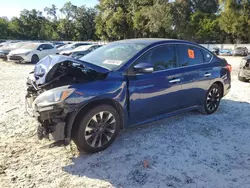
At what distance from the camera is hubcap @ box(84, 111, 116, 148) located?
344cm

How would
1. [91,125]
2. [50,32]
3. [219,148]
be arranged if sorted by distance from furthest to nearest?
[50,32]
[219,148]
[91,125]

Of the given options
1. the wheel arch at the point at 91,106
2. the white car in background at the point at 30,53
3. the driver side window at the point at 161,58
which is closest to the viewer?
the wheel arch at the point at 91,106

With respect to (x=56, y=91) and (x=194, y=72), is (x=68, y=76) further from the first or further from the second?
(x=194, y=72)

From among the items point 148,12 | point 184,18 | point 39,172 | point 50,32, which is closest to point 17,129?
point 39,172

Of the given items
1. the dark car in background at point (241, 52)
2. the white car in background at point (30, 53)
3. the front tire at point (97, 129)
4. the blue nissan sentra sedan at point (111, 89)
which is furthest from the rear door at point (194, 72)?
the dark car in background at point (241, 52)

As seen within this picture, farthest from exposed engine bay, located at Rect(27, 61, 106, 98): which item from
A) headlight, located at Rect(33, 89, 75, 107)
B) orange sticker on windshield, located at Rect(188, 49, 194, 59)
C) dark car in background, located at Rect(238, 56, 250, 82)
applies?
dark car in background, located at Rect(238, 56, 250, 82)

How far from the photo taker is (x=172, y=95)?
438 centimetres

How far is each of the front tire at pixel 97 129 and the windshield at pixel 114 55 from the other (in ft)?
2.43

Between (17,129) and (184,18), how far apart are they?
127 feet

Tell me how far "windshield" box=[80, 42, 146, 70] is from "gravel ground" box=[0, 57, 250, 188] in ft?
4.20

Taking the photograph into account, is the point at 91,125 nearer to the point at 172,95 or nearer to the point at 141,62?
the point at 141,62

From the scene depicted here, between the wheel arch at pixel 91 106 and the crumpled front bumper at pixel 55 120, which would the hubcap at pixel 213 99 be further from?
the crumpled front bumper at pixel 55 120

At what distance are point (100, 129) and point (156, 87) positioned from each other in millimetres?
1196

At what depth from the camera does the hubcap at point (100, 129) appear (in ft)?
11.3
